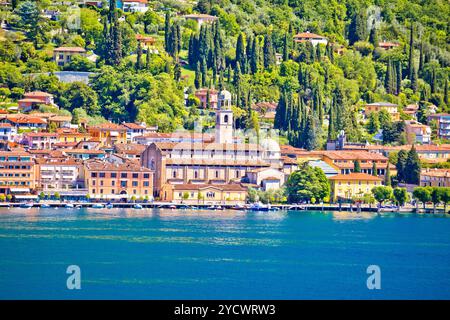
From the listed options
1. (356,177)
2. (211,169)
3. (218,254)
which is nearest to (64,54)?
(211,169)

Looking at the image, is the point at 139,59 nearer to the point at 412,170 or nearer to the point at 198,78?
the point at 198,78

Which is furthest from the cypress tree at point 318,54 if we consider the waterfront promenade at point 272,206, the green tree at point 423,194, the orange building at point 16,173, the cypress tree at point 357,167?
the orange building at point 16,173

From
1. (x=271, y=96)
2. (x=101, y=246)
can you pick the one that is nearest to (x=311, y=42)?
(x=271, y=96)

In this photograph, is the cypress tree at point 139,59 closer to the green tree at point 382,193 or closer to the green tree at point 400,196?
the green tree at point 382,193

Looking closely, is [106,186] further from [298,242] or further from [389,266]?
[389,266]

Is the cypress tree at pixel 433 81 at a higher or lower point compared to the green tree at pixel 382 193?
higher
